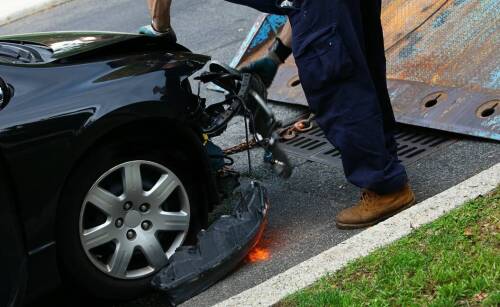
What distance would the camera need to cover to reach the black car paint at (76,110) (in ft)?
11.1

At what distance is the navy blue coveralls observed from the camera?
12.7 ft

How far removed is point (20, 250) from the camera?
334cm

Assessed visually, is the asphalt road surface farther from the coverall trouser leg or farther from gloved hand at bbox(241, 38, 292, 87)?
gloved hand at bbox(241, 38, 292, 87)

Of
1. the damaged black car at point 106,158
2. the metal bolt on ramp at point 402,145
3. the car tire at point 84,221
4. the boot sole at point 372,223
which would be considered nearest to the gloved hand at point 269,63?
the damaged black car at point 106,158

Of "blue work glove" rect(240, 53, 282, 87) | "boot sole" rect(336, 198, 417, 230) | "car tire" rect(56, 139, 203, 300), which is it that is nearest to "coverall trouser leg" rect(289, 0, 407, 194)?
"boot sole" rect(336, 198, 417, 230)

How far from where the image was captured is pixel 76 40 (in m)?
4.11

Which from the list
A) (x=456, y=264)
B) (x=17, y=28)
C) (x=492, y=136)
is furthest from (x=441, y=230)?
(x=17, y=28)

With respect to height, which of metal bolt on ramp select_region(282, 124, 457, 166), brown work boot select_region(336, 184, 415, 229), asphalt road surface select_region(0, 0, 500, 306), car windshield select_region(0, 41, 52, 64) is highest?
car windshield select_region(0, 41, 52, 64)

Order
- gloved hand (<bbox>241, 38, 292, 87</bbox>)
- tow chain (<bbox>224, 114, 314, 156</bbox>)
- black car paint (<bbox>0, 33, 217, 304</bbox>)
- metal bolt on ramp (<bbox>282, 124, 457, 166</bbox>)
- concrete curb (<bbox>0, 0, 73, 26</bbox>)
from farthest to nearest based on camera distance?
concrete curb (<bbox>0, 0, 73, 26</bbox>)
tow chain (<bbox>224, 114, 314, 156</bbox>)
metal bolt on ramp (<bbox>282, 124, 457, 166</bbox>)
gloved hand (<bbox>241, 38, 292, 87</bbox>)
black car paint (<bbox>0, 33, 217, 304</bbox>)

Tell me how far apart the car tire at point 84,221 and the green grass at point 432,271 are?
0.86 metres

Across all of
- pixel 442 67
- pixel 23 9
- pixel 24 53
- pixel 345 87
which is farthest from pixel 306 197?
→ pixel 23 9

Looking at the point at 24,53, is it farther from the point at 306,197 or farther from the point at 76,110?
the point at 306,197

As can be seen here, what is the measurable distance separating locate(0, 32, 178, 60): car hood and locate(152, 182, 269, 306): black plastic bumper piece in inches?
39.4

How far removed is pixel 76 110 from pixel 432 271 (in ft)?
5.42
